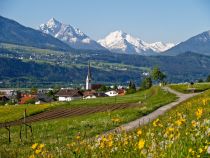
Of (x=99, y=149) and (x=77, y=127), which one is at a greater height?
(x=99, y=149)

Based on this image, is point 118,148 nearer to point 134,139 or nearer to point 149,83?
point 134,139

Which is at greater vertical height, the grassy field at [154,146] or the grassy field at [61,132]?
the grassy field at [154,146]

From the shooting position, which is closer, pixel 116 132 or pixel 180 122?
Answer: pixel 180 122

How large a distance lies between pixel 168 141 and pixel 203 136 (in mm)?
493

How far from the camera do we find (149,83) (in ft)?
584

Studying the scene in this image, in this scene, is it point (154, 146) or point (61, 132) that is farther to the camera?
point (61, 132)

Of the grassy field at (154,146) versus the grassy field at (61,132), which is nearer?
the grassy field at (154,146)

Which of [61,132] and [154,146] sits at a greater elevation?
[154,146]

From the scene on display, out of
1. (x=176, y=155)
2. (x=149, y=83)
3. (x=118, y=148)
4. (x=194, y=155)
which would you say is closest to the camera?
(x=194, y=155)

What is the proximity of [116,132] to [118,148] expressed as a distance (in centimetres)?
136

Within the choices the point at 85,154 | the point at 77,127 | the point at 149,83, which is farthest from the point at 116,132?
the point at 149,83

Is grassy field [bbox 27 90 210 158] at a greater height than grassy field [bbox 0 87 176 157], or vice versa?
grassy field [bbox 27 90 210 158]

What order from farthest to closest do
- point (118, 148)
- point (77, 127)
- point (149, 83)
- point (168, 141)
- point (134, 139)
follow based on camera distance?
point (149, 83), point (77, 127), point (134, 139), point (118, 148), point (168, 141)

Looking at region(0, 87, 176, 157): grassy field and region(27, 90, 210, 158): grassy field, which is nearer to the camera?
region(27, 90, 210, 158): grassy field
